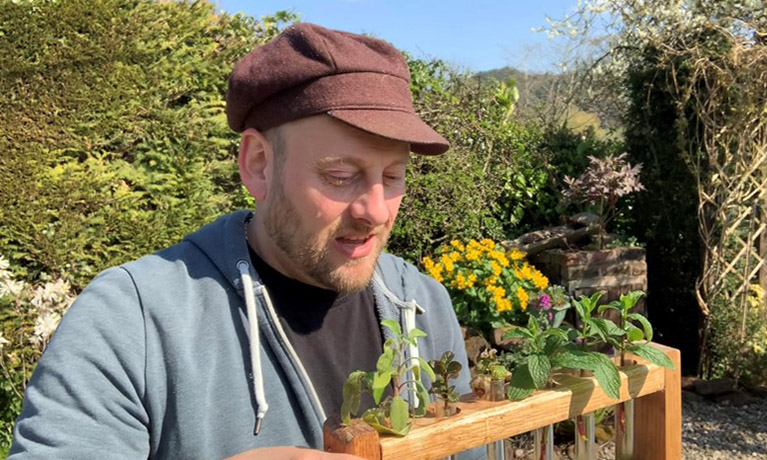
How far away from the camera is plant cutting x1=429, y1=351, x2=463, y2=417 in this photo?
1.15m

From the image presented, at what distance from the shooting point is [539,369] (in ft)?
4.00

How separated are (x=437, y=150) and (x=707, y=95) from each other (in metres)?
4.80

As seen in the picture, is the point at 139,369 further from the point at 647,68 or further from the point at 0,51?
the point at 647,68

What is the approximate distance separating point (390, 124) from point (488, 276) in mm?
3576

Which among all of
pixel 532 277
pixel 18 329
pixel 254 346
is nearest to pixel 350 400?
pixel 254 346

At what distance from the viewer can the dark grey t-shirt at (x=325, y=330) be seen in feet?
4.76

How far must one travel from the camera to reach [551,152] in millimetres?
6547

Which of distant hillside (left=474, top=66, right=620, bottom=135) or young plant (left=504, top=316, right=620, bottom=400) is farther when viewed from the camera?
distant hillside (left=474, top=66, right=620, bottom=135)

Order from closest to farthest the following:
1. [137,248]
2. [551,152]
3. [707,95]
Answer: [137,248]
[707,95]
[551,152]

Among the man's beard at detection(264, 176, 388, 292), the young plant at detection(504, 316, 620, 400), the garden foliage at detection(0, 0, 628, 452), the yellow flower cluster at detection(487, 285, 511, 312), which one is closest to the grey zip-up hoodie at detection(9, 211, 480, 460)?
the man's beard at detection(264, 176, 388, 292)

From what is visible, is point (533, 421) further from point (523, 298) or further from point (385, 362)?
point (523, 298)

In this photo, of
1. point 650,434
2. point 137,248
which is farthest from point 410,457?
point 137,248

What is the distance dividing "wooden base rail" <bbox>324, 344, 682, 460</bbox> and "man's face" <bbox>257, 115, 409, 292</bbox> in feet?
1.22

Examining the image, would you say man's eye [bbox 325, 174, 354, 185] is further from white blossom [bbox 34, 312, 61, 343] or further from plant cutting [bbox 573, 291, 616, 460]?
white blossom [bbox 34, 312, 61, 343]
